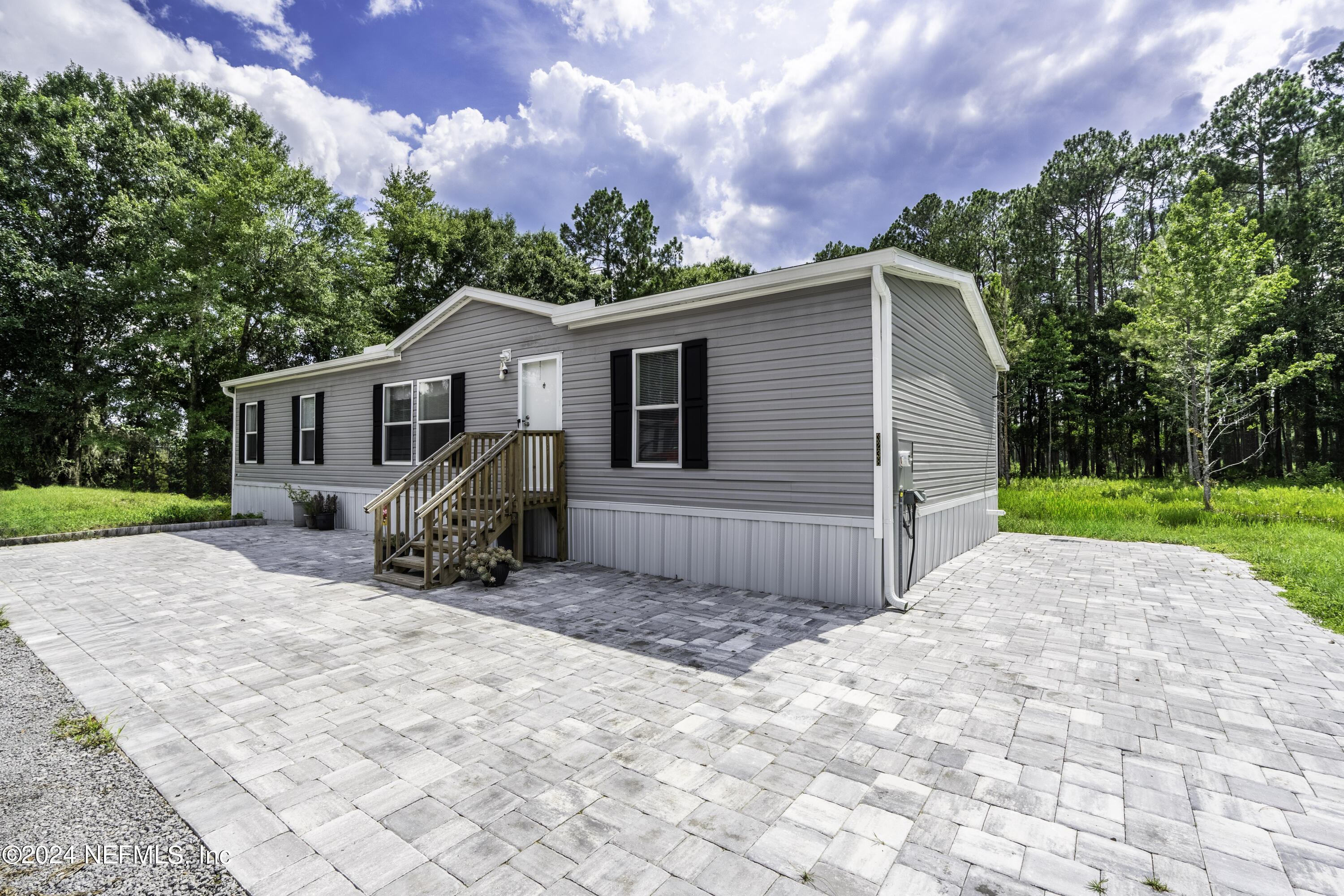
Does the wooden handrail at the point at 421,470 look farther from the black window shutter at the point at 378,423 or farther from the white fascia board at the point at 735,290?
the black window shutter at the point at 378,423

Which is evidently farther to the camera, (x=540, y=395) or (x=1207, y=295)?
(x=1207, y=295)

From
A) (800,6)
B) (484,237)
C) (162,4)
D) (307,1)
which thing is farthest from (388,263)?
(800,6)

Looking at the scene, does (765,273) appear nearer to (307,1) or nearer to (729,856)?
(729,856)

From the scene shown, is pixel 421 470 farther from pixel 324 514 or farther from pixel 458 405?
pixel 324 514

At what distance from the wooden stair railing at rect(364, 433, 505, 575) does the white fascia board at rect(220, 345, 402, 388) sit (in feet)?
9.85

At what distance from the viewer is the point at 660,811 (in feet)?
6.98

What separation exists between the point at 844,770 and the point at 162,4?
1664 centimetres

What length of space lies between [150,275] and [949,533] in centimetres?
1922

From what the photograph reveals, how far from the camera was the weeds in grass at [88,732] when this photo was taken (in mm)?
2639

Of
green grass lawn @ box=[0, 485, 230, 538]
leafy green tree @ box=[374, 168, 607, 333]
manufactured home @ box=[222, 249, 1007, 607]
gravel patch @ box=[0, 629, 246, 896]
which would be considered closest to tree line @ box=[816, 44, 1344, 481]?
manufactured home @ box=[222, 249, 1007, 607]

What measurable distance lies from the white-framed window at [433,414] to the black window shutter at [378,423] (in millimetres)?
945

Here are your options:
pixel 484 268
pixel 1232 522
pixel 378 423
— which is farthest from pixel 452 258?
pixel 1232 522

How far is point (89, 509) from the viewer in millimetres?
11656

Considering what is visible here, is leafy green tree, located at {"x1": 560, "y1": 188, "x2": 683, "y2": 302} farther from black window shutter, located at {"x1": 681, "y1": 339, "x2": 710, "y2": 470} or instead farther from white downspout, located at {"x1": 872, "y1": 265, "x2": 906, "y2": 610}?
white downspout, located at {"x1": 872, "y1": 265, "x2": 906, "y2": 610}
